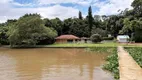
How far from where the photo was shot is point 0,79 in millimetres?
10859

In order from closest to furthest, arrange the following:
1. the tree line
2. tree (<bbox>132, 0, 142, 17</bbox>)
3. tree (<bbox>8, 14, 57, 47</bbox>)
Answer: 1. tree (<bbox>8, 14, 57, 47</bbox>)
2. the tree line
3. tree (<bbox>132, 0, 142, 17</bbox>)

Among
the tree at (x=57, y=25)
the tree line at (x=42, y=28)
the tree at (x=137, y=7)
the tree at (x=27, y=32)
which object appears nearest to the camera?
the tree at (x=27, y=32)

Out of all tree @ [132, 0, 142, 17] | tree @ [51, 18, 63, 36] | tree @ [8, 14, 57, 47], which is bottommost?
tree @ [8, 14, 57, 47]

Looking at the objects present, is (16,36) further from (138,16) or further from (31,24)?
(138,16)

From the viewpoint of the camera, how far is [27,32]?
40094mm

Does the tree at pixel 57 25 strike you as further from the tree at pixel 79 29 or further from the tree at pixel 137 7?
the tree at pixel 137 7

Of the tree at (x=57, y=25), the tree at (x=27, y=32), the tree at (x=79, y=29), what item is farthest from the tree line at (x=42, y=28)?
the tree at (x=79, y=29)

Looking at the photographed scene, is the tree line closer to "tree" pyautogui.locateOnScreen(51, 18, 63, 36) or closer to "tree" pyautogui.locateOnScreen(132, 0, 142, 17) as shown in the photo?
"tree" pyautogui.locateOnScreen(132, 0, 142, 17)

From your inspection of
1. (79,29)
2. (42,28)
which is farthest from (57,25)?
(42,28)

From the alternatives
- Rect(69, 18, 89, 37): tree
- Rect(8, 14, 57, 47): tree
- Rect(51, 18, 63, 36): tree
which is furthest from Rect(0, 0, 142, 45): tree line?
Rect(69, 18, 89, 37): tree

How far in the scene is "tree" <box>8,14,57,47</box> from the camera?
3900cm

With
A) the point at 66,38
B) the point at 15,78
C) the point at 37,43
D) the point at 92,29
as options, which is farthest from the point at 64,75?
the point at 92,29

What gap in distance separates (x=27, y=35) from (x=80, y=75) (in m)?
29.4

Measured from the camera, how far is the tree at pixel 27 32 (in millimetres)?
39000
